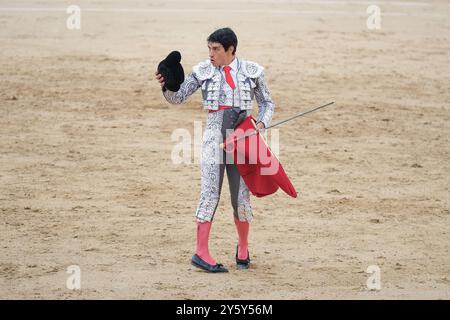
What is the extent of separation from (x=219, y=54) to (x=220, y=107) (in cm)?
35

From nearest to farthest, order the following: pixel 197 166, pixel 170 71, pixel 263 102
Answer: pixel 170 71 → pixel 263 102 → pixel 197 166

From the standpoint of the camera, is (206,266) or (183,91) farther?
(206,266)

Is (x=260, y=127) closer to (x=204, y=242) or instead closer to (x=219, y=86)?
(x=219, y=86)

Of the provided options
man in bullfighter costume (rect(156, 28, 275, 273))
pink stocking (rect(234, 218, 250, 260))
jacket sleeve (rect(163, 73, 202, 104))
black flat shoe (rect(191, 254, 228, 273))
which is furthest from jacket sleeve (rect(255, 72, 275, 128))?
black flat shoe (rect(191, 254, 228, 273))

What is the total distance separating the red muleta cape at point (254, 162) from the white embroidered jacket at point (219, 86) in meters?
0.13

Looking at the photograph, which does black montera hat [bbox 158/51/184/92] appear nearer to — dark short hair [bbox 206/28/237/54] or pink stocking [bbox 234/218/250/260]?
dark short hair [bbox 206/28/237/54]

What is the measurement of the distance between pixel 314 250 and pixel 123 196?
2037mm

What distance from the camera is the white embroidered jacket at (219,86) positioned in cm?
640

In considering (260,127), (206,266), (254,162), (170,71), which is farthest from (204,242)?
(170,71)

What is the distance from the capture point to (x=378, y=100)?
40.1 feet

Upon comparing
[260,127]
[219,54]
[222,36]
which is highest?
[222,36]

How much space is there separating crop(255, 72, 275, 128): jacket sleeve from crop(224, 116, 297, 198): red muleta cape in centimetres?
8

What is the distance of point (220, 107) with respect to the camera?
648 cm

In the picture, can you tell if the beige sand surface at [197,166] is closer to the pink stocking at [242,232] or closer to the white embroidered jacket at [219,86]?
the pink stocking at [242,232]
